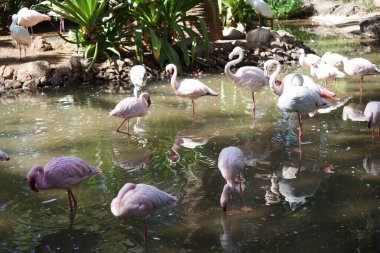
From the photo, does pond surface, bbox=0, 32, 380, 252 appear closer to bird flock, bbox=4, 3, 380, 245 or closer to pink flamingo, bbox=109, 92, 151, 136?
bird flock, bbox=4, 3, 380, 245

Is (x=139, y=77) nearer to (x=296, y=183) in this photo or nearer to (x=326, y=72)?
(x=326, y=72)

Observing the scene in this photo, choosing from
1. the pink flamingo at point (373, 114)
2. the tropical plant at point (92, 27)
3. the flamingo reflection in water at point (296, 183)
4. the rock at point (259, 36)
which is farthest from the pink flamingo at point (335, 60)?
the flamingo reflection in water at point (296, 183)

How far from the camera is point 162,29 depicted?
1120 cm

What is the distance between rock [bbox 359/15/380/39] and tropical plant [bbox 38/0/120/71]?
7284 mm

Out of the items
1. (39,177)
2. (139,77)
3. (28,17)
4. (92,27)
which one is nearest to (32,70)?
(92,27)

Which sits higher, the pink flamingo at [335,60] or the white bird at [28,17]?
the white bird at [28,17]

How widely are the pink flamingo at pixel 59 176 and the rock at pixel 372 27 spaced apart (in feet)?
38.7

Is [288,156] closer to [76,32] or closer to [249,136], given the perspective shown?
[249,136]

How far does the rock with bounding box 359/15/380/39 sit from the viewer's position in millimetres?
14852

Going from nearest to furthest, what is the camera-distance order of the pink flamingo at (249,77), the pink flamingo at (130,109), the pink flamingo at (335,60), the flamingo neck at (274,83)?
the pink flamingo at (130,109), the flamingo neck at (274,83), the pink flamingo at (249,77), the pink flamingo at (335,60)

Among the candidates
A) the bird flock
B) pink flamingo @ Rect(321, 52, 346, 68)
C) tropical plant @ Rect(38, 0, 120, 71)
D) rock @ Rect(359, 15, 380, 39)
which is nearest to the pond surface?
the bird flock

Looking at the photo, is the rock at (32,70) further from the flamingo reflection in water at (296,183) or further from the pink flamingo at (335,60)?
the flamingo reflection in water at (296,183)

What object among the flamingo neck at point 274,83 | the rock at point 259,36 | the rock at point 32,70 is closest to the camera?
the flamingo neck at point 274,83

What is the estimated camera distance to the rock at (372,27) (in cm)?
1485
